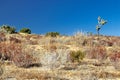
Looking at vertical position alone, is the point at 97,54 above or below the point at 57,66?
above

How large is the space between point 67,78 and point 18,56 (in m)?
3.97

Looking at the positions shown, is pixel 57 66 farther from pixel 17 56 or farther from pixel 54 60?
pixel 17 56

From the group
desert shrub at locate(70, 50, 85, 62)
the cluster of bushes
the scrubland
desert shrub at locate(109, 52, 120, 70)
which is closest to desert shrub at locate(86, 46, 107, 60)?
the scrubland

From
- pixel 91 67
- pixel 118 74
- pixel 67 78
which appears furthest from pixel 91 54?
pixel 67 78

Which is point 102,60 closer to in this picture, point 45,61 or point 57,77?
point 45,61

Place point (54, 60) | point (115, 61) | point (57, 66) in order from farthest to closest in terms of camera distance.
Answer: point (115, 61) < point (54, 60) < point (57, 66)

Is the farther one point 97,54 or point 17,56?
point 97,54

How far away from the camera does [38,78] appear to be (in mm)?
11297

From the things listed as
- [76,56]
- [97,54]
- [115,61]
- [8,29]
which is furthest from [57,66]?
[8,29]

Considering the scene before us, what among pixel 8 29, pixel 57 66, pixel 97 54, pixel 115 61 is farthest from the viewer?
pixel 8 29

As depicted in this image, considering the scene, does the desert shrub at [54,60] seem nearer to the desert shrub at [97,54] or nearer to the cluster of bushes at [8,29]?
the desert shrub at [97,54]

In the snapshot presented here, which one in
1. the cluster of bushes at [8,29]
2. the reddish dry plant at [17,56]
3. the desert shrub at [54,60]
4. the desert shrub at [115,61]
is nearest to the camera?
the desert shrub at [54,60]

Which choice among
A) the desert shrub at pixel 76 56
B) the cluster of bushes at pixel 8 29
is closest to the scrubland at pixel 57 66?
the desert shrub at pixel 76 56

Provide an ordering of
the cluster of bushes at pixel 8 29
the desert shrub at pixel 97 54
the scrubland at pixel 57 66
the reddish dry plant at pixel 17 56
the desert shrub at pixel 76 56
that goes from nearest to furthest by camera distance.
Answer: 1. the scrubland at pixel 57 66
2. the reddish dry plant at pixel 17 56
3. the desert shrub at pixel 76 56
4. the desert shrub at pixel 97 54
5. the cluster of bushes at pixel 8 29
